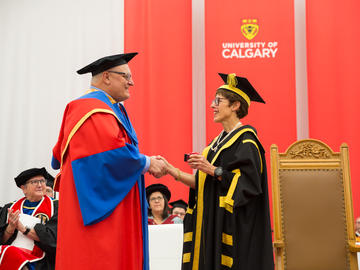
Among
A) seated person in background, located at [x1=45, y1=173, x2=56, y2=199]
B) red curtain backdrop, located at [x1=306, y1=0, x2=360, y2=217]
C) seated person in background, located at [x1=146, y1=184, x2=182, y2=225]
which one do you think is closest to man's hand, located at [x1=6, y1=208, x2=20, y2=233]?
seated person in background, located at [x1=45, y1=173, x2=56, y2=199]

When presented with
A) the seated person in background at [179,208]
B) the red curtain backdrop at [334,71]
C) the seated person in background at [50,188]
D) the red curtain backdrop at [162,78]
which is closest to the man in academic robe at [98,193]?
the seated person in background at [179,208]

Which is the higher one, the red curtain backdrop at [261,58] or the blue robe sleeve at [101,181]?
the red curtain backdrop at [261,58]

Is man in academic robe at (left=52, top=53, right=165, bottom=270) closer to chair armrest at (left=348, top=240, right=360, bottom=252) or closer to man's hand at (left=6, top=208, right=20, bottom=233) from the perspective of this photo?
man's hand at (left=6, top=208, right=20, bottom=233)

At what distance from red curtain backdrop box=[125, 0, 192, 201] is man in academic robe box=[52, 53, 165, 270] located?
3131mm

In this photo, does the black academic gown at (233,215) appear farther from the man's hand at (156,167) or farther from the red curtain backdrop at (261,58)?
the red curtain backdrop at (261,58)

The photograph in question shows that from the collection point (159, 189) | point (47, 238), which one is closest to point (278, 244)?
point (159, 189)

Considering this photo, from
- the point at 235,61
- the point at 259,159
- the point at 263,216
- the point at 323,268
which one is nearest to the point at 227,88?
the point at 259,159

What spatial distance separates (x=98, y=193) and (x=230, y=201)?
858 mm

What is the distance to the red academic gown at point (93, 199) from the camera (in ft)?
7.21

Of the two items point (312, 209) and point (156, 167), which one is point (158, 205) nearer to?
point (312, 209)

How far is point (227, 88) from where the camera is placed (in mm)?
3025

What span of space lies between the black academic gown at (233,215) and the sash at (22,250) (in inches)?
70.8

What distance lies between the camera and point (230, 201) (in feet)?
8.80

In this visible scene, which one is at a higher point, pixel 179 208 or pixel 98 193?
pixel 98 193
